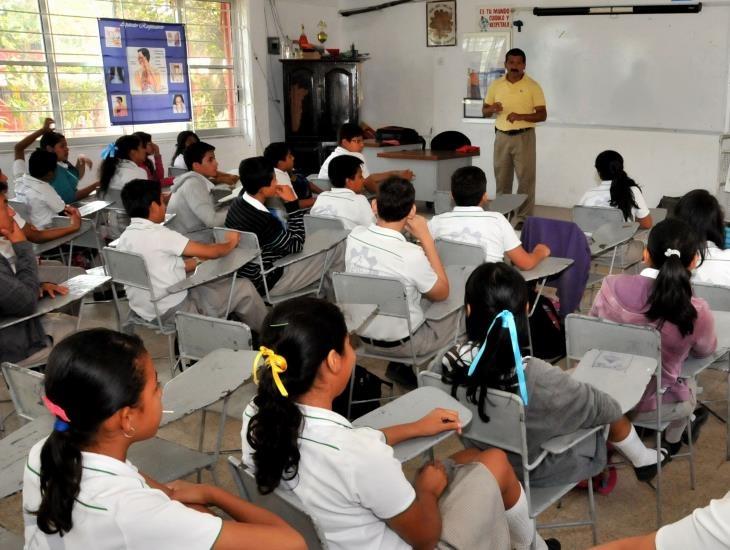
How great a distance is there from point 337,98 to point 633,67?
11.6ft

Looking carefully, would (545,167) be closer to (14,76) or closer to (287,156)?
(287,156)

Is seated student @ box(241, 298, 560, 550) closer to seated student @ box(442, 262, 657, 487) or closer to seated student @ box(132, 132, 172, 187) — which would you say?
seated student @ box(442, 262, 657, 487)

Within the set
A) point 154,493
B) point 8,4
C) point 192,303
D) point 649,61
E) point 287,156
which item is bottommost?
point 192,303

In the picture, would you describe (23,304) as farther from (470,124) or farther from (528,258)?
(470,124)

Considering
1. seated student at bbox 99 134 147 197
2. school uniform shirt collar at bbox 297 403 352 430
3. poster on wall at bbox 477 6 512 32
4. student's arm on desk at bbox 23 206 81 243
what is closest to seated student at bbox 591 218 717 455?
school uniform shirt collar at bbox 297 403 352 430

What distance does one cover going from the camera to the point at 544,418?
5.94ft

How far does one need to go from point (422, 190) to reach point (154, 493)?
243 inches

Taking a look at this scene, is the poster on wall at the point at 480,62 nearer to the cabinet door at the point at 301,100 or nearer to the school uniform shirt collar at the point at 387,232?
the cabinet door at the point at 301,100

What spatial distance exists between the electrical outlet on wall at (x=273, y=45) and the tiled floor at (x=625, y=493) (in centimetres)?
670

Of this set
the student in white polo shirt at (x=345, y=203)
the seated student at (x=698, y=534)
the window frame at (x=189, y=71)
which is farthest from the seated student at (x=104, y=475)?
the window frame at (x=189, y=71)

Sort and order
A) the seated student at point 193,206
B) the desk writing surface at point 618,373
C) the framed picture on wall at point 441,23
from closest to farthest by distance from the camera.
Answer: the desk writing surface at point 618,373 < the seated student at point 193,206 < the framed picture on wall at point 441,23

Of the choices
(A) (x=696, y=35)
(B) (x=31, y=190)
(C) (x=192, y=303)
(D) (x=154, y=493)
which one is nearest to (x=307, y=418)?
(D) (x=154, y=493)

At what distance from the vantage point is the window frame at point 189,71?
693 centimetres

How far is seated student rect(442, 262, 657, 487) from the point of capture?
5.83 ft
